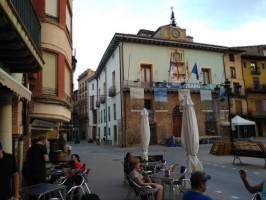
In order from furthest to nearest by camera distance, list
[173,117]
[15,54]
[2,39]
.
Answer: [173,117]
[15,54]
[2,39]

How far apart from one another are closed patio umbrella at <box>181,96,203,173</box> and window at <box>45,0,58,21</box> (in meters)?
6.81

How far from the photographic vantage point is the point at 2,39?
438 centimetres

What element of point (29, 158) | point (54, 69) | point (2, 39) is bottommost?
point (29, 158)

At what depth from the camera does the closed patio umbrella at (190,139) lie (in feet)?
22.4

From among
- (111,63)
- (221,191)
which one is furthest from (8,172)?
(111,63)

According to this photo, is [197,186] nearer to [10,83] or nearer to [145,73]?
[10,83]

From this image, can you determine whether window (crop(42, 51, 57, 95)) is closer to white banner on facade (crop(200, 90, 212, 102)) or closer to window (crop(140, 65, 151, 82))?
window (crop(140, 65, 151, 82))

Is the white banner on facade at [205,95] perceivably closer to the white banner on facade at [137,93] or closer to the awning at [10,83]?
the white banner on facade at [137,93]

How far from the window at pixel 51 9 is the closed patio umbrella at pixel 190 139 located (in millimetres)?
6811

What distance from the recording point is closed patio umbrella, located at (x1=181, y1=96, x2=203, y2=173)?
6.84m

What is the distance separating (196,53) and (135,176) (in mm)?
28723

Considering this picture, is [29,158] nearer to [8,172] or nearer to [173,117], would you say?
[8,172]

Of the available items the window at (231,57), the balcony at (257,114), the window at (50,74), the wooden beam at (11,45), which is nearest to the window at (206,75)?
the window at (231,57)

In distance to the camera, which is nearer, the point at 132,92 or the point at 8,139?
the point at 8,139
